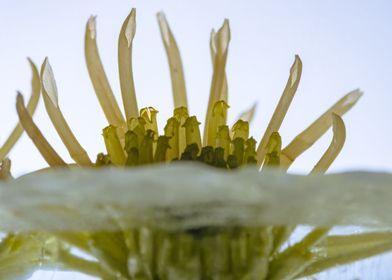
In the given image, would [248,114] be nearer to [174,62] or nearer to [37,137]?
[174,62]

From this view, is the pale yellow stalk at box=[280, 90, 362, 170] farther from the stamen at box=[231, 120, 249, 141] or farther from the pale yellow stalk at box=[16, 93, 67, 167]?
the pale yellow stalk at box=[16, 93, 67, 167]

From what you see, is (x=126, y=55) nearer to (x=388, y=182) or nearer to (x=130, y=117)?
(x=130, y=117)

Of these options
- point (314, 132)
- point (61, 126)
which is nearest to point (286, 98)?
point (314, 132)

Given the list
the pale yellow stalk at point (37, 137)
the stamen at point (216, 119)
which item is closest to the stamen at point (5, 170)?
the pale yellow stalk at point (37, 137)

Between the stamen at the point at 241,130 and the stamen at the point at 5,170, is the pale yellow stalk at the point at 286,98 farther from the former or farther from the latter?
the stamen at the point at 5,170

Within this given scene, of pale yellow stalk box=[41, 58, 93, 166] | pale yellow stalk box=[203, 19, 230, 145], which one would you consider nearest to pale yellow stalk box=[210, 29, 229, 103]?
pale yellow stalk box=[203, 19, 230, 145]
